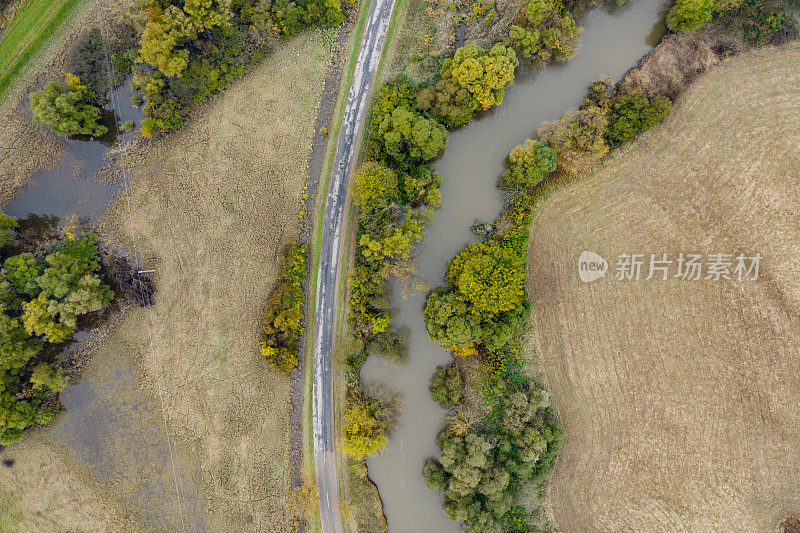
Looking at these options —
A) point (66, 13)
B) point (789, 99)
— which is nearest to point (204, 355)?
point (66, 13)

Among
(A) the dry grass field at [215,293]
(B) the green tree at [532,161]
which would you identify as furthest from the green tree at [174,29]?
(B) the green tree at [532,161]

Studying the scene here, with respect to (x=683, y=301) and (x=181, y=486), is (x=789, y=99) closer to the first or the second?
(x=683, y=301)

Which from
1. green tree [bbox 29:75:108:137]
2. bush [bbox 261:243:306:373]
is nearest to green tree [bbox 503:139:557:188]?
bush [bbox 261:243:306:373]

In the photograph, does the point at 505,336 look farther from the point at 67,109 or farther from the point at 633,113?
the point at 67,109

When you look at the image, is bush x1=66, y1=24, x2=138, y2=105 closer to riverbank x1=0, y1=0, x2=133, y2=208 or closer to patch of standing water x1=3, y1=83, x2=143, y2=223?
riverbank x1=0, y1=0, x2=133, y2=208

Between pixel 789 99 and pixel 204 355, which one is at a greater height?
pixel 789 99

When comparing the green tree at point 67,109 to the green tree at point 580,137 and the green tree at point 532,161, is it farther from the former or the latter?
the green tree at point 580,137
